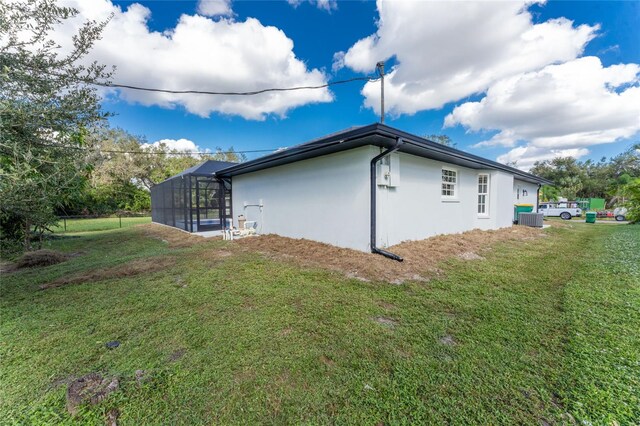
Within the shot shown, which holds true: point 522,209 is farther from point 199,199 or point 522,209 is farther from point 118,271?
point 118,271

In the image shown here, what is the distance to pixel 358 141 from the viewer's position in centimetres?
501

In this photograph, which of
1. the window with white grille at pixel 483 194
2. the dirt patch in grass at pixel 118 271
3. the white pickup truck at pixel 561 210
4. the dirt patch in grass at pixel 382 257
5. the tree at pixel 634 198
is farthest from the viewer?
the white pickup truck at pixel 561 210

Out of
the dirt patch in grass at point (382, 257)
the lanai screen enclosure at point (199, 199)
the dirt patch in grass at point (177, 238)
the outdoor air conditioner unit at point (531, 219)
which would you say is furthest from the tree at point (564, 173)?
the dirt patch in grass at point (177, 238)

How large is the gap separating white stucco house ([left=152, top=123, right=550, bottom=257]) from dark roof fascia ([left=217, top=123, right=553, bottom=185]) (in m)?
0.02

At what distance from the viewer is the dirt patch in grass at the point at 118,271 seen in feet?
13.7

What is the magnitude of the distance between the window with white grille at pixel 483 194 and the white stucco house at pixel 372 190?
0.03 m

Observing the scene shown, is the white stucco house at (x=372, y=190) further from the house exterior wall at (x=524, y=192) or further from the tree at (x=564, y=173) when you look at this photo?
the tree at (x=564, y=173)

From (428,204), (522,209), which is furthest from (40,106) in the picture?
(522,209)

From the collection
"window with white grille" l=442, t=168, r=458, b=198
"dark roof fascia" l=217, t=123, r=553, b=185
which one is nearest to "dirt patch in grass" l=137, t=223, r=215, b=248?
"dark roof fascia" l=217, t=123, r=553, b=185

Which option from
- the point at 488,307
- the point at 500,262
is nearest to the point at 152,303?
the point at 488,307

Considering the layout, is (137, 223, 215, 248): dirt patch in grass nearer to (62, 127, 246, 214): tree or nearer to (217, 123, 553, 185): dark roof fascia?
(217, 123, 553, 185): dark roof fascia

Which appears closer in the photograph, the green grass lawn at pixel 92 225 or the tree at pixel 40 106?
the tree at pixel 40 106

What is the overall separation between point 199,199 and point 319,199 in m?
6.80

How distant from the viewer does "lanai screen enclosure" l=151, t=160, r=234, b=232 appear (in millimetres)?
10375
